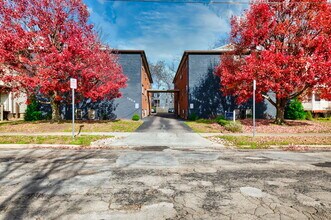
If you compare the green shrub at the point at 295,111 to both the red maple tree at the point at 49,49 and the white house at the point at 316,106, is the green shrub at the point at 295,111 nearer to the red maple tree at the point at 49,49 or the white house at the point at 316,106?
the white house at the point at 316,106

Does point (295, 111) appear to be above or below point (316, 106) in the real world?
below

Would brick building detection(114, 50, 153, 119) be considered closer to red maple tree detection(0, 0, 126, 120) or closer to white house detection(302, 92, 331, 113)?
red maple tree detection(0, 0, 126, 120)

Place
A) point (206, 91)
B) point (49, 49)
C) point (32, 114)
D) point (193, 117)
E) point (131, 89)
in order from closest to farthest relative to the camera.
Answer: point (49, 49), point (32, 114), point (193, 117), point (206, 91), point (131, 89)

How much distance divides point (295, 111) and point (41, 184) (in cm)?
2629

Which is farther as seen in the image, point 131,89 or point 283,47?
point 131,89

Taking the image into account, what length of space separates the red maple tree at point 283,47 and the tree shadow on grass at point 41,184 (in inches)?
523

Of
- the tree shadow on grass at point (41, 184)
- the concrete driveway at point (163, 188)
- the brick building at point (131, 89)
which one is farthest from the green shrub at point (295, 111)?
the tree shadow on grass at point (41, 184)

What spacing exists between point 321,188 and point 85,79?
50.8 feet

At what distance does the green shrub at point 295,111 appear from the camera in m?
24.2

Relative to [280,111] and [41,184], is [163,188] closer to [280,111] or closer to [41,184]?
[41,184]

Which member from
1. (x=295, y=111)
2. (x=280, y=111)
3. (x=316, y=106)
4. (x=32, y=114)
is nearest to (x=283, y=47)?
(x=280, y=111)

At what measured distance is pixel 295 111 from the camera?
24359 millimetres

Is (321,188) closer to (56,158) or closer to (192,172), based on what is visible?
(192,172)

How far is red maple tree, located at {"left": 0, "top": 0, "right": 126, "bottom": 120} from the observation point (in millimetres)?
14769
